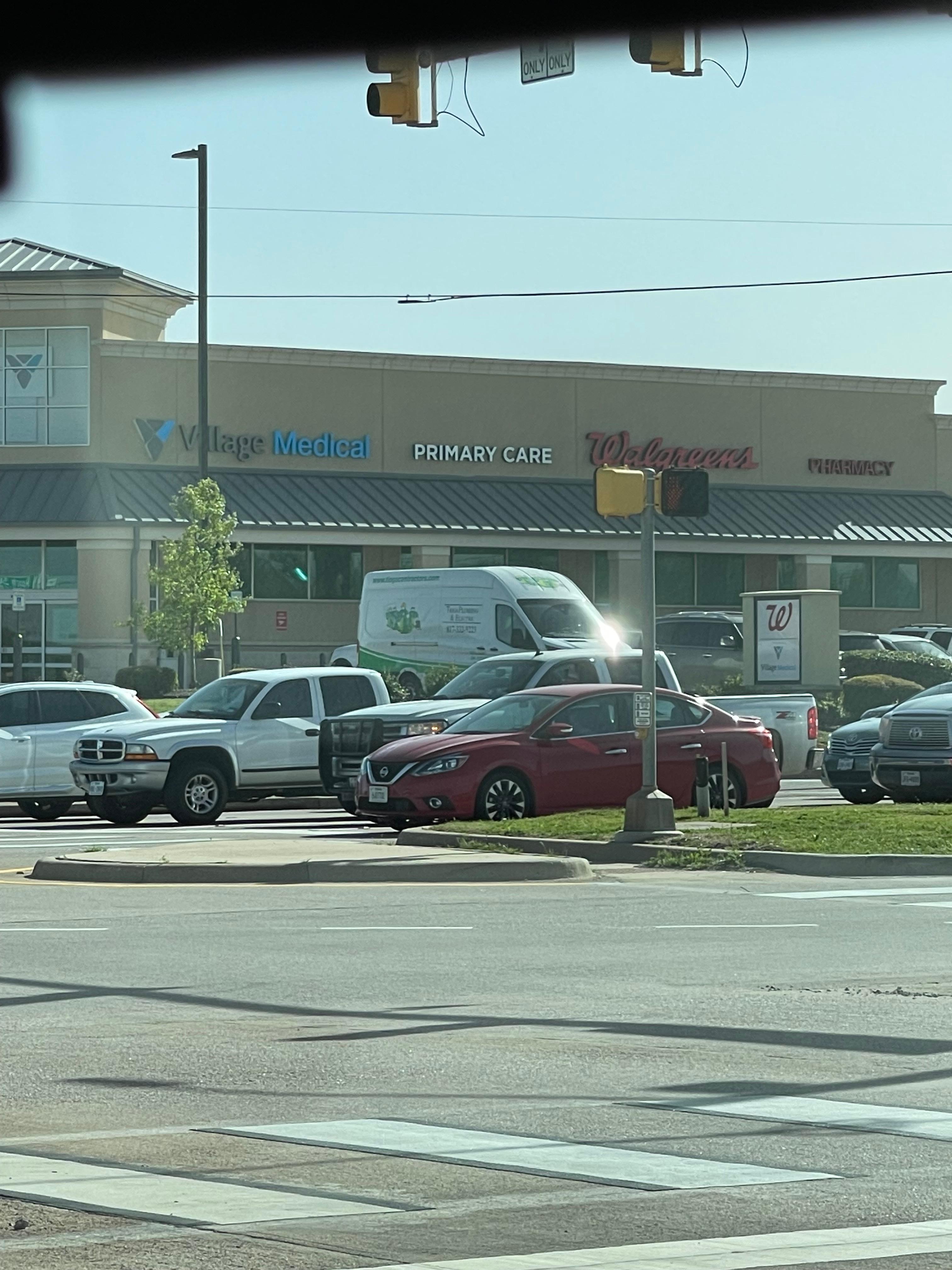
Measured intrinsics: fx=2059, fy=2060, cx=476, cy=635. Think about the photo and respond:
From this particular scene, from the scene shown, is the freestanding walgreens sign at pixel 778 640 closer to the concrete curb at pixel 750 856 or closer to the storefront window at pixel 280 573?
the storefront window at pixel 280 573

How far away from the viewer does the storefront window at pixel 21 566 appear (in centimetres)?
5344

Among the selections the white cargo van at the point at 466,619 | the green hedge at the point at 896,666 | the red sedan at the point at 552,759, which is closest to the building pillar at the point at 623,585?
the green hedge at the point at 896,666

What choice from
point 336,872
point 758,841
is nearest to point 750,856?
point 758,841

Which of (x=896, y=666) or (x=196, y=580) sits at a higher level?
(x=196, y=580)

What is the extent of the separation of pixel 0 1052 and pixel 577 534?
4830 centimetres

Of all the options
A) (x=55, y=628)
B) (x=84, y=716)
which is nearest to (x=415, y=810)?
(x=84, y=716)

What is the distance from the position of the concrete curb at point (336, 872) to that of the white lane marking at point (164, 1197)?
1078cm

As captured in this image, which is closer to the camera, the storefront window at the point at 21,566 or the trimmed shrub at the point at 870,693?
the trimmed shrub at the point at 870,693

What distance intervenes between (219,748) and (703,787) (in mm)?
5983

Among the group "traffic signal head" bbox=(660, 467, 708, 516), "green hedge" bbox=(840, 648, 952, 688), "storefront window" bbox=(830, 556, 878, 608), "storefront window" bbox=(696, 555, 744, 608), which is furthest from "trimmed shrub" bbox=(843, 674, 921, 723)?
"traffic signal head" bbox=(660, 467, 708, 516)

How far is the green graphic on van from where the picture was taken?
3947 centimetres

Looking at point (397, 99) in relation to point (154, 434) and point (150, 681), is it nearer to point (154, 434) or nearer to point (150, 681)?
point (150, 681)

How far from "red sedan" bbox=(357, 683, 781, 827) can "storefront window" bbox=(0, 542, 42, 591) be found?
32303 mm

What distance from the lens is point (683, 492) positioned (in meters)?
19.3
